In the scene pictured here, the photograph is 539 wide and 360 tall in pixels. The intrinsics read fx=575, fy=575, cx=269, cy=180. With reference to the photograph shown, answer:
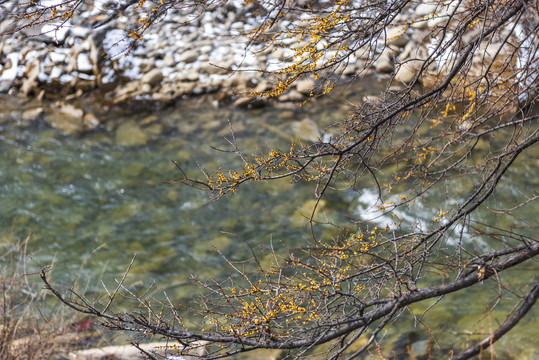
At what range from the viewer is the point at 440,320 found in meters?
5.73

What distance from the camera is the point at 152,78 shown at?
11922 mm

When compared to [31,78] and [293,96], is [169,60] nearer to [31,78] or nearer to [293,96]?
[31,78]

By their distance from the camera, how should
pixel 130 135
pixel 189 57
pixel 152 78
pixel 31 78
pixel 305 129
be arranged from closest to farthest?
pixel 305 129, pixel 130 135, pixel 152 78, pixel 189 57, pixel 31 78

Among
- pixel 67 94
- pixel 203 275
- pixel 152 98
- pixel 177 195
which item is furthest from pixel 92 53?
pixel 203 275

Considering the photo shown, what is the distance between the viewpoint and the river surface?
705cm

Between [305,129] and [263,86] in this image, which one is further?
[263,86]

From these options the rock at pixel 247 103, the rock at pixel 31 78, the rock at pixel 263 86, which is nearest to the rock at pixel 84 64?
the rock at pixel 31 78

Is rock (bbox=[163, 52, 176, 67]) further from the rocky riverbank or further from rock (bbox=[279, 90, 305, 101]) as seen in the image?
rock (bbox=[279, 90, 305, 101])

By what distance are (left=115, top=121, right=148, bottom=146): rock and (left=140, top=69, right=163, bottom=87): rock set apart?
4.60 ft

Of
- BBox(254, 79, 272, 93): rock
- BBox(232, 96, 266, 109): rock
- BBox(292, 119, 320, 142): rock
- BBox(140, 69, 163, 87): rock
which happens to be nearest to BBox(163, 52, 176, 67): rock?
BBox(140, 69, 163, 87): rock

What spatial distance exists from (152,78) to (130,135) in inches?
80.1

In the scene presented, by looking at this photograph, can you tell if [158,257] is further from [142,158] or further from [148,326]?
[148,326]

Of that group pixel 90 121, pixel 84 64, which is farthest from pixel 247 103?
pixel 84 64

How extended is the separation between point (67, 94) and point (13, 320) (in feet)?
26.6
